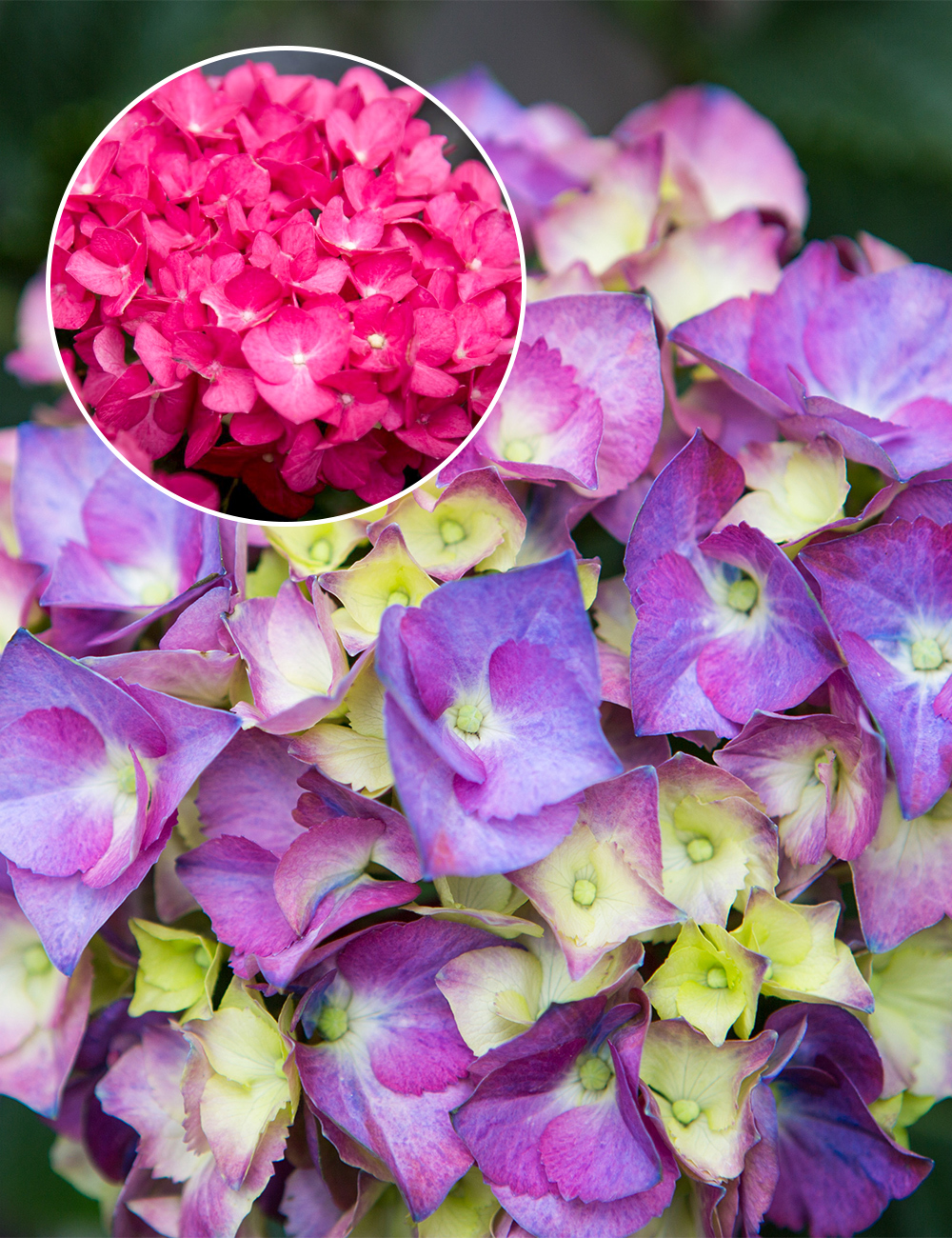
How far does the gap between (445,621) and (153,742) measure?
11 centimetres

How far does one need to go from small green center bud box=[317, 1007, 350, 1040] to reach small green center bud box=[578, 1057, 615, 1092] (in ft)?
0.26

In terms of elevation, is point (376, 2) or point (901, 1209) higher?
point (376, 2)

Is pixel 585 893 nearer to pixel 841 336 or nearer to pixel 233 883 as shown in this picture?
pixel 233 883

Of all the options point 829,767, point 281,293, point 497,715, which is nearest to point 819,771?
point 829,767

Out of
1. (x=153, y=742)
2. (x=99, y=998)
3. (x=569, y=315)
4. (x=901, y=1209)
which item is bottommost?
(x=901, y=1209)

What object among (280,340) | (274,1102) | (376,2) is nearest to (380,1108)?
(274,1102)

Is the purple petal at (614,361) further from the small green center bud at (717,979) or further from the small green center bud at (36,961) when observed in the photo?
the small green center bud at (36,961)

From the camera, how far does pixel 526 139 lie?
0.61 m

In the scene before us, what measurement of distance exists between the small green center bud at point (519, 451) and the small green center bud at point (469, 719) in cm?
11

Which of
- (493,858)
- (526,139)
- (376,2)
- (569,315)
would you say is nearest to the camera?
(493,858)

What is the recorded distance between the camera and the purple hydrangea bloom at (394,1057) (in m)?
0.35

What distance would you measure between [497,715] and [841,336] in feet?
0.72

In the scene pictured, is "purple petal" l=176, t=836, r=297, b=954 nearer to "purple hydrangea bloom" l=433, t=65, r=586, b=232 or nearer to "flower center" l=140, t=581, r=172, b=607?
"flower center" l=140, t=581, r=172, b=607

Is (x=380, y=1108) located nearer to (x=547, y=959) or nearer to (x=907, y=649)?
(x=547, y=959)
